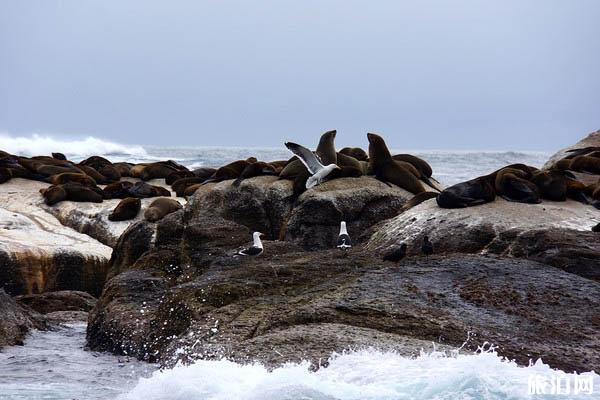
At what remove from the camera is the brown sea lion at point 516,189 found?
11.5 m

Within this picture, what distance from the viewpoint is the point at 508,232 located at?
10.1 m

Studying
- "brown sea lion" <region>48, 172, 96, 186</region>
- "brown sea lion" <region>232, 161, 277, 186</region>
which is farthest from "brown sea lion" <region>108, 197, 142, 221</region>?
"brown sea lion" <region>48, 172, 96, 186</region>

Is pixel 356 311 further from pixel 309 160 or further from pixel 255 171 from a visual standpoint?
pixel 255 171

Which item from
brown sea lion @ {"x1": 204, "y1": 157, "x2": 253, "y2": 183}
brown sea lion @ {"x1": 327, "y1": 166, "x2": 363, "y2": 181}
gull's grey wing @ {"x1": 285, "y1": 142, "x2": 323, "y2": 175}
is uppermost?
gull's grey wing @ {"x1": 285, "y1": 142, "x2": 323, "y2": 175}

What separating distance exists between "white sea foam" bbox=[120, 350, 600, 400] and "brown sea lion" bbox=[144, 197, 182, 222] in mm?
8803

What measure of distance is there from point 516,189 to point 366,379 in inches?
236

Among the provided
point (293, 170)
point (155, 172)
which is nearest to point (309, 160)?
point (293, 170)

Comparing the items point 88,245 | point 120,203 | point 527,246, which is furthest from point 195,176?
point 527,246

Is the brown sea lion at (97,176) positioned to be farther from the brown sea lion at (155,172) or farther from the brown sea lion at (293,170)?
the brown sea lion at (293,170)

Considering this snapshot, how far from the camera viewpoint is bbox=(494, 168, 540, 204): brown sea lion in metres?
11.5

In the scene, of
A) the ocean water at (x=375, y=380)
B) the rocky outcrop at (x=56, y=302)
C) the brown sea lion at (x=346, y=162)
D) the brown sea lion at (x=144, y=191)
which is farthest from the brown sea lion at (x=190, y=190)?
the ocean water at (x=375, y=380)

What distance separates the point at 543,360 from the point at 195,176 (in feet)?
50.8

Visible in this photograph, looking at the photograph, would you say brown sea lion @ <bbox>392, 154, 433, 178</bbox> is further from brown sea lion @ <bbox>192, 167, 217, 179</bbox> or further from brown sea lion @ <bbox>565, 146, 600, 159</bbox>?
brown sea lion @ <bbox>192, 167, 217, 179</bbox>

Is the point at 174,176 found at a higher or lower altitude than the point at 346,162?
lower
